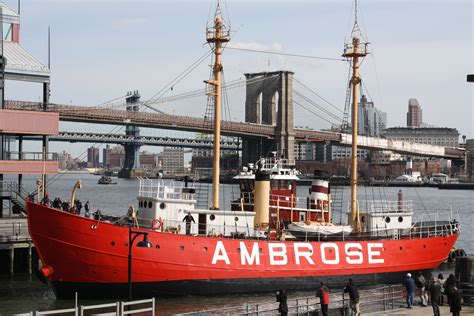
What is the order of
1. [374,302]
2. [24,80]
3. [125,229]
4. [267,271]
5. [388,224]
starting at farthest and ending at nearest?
1. [24,80]
2. [388,224]
3. [267,271]
4. [125,229]
5. [374,302]

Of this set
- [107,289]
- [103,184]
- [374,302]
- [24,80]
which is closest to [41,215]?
[107,289]

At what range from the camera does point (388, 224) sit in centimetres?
3725

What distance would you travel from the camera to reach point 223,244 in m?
31.5

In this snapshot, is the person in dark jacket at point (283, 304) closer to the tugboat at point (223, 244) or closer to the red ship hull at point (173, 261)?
the tugboat at point (223, 244)

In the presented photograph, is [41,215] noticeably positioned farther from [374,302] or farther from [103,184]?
[103,184]

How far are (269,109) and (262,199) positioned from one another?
10011cm

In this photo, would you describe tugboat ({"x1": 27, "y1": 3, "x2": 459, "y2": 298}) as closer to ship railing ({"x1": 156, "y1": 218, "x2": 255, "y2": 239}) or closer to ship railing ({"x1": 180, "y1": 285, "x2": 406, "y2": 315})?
ship railing ({"x1": 156, "y1": 218, "x2": 255, "y2": 239})

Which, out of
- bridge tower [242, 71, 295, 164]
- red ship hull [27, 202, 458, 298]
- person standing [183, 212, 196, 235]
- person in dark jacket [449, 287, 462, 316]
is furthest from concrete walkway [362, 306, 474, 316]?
bridge tower [242, 71, 295, 164]

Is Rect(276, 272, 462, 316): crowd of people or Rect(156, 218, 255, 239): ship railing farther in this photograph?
Rect(156, 218, 255, 239): ship railing

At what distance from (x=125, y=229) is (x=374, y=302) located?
368 inches

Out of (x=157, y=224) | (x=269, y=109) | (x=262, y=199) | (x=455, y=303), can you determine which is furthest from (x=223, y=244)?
(x=269, y=109)

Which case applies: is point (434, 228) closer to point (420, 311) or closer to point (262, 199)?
point (262, 199)

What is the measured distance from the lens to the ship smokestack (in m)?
35.2

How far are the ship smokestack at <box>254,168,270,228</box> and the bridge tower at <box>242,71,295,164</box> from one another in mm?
79930
